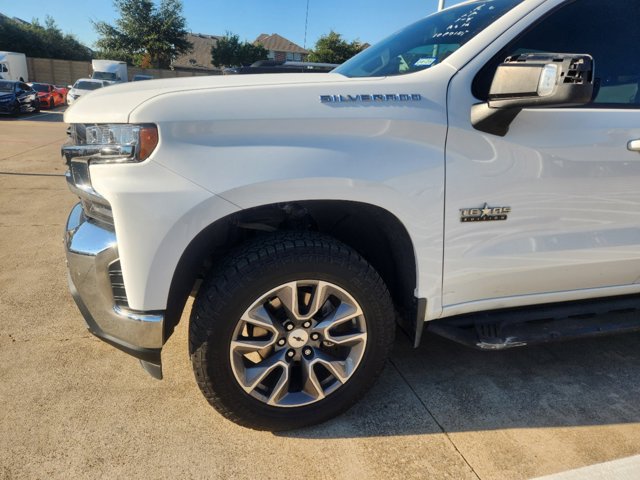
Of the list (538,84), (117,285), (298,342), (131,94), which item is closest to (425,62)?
(538,84)

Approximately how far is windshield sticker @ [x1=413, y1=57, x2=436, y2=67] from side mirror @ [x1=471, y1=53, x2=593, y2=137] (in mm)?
361

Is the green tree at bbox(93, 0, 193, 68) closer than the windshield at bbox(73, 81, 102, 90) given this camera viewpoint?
No

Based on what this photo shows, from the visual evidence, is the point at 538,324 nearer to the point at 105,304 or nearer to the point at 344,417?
the point at 344,417

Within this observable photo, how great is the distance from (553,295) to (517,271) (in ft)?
1.08

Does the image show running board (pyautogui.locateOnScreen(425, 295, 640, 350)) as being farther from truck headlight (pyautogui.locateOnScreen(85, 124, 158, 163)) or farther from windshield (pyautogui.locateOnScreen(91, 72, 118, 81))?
windshield (pyautogui.locateOnScreen(91, 72, 118, 81))

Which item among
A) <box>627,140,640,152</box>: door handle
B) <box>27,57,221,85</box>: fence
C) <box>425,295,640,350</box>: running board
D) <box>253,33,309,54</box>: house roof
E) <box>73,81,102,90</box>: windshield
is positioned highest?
<box>253,33,309,54</box>: house roof

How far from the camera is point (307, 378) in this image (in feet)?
7.24

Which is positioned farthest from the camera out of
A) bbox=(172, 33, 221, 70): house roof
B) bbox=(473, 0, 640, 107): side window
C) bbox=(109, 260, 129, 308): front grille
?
bbox=(172, 33, 221, 70): house roof

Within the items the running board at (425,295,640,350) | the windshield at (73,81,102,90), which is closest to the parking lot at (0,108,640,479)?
the running board at (425,295,640,350)

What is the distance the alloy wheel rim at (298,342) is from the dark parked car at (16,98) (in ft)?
67.6

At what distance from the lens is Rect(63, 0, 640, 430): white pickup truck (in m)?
1.84

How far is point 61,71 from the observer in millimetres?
41344

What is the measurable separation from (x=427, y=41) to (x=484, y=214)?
1075mm

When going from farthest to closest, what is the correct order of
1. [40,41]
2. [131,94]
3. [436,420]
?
[40,41] → [436,420] → [131,94]
